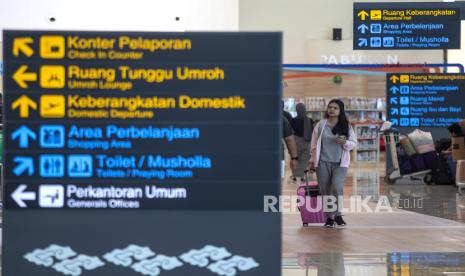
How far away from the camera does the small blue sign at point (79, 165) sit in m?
4.90

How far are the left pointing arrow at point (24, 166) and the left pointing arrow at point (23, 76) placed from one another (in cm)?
39

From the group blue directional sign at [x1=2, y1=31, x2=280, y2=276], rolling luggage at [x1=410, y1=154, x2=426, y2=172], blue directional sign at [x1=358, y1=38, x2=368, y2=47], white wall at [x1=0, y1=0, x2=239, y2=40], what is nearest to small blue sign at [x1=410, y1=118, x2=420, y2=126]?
rolling luggage at [x1=410, y1=154, x2=426, y2=172]

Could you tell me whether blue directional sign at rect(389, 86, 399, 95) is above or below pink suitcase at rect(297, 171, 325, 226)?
above

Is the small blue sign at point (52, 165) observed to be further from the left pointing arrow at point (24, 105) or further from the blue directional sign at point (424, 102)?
the blue directional sign at point (424, 102)

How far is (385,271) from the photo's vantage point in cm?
773

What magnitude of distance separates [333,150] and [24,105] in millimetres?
6488

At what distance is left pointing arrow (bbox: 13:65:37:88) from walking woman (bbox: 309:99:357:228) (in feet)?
21.1

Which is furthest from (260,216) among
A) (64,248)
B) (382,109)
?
(382,109)

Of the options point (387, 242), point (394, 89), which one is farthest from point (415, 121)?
point (387, 242)

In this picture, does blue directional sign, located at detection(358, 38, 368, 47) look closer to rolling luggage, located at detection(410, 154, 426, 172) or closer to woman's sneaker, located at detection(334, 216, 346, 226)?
rolling luggage, located at detection(410, 154, 426, 172)

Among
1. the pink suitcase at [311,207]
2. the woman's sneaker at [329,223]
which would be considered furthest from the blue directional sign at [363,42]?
the woman's sneaker at [329,223]

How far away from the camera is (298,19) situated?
35.2 metres

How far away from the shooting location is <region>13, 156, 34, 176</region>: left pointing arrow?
16.1ft

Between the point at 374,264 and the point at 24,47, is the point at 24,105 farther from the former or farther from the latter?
the point at 374,264
